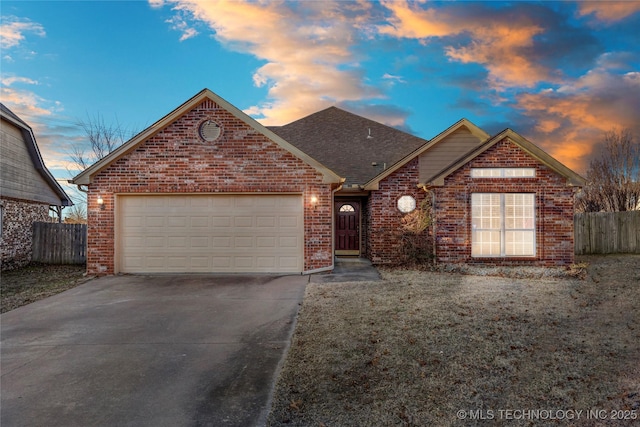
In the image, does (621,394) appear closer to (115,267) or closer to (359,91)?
(115,267)

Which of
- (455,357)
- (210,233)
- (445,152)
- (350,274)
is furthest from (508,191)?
(210,233)

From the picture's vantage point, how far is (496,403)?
3645 mm

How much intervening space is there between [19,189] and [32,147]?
6.29ft

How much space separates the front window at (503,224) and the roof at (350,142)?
12.6 feet

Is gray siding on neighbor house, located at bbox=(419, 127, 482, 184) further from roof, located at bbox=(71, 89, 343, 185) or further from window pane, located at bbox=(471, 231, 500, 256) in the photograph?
roof, located at bbox=(71, 89, 343, 185)

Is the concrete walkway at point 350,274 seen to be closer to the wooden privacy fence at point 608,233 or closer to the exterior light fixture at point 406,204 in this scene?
the exterior light fixture at point 406,204

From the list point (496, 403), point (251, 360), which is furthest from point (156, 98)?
point (496, 403)

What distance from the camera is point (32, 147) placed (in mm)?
15594

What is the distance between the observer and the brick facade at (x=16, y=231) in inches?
549

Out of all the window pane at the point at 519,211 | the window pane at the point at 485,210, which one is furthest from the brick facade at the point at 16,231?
the window pane at the point at 519,211

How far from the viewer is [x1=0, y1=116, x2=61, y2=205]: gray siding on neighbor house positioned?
13.9 meters

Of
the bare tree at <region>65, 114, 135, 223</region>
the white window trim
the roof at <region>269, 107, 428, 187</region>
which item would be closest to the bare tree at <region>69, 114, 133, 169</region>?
the bare tree at <region>65, 114, 135, 223</region>

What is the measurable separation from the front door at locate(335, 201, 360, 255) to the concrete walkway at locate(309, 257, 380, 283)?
2308 mm

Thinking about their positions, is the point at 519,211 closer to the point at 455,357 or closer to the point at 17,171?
the point at 455,357
